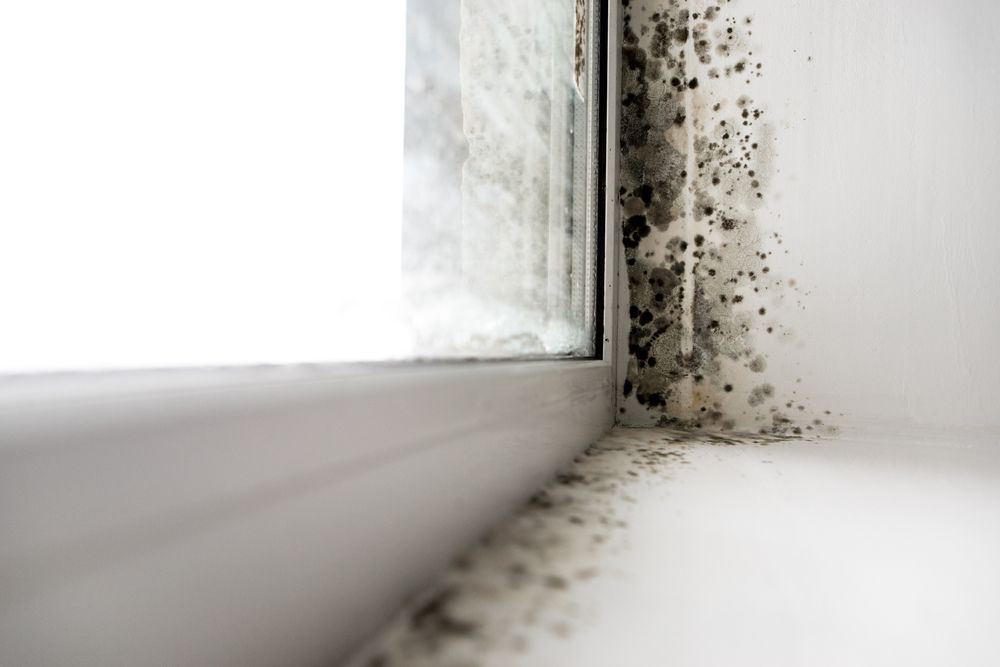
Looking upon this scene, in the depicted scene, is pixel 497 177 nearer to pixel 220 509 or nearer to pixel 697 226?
pixel 220 509

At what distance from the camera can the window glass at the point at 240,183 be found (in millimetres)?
214

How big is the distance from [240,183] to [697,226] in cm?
133

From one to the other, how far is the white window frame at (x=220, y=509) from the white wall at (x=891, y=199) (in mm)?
1274

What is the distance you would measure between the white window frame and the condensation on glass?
0.53 ft

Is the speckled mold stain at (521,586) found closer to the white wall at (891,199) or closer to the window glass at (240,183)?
the window glass at (240,183)

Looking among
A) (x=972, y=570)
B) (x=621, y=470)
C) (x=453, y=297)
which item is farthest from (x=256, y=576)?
(x=621, y=470)

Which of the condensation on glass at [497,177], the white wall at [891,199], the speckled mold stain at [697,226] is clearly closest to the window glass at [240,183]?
the condensation on glass at [497,177]

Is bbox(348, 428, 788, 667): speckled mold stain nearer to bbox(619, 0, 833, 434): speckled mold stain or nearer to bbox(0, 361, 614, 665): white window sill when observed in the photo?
bbox(0, 361, 614, 665): white window sill

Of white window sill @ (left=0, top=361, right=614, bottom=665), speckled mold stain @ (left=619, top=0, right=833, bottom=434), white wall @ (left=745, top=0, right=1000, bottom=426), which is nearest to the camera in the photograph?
white window sill @ (left=0, top=361, right=614, bottom=665)

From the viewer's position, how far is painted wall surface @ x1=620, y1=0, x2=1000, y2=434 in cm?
132

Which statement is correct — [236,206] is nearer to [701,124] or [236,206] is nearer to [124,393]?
[124,393]

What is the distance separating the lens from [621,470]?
2.89ft

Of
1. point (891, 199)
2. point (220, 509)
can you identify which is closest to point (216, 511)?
point (220, 509)

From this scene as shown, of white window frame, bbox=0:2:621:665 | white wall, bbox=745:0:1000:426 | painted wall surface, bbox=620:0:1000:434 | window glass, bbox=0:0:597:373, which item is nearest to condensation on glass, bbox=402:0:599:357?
window glass, bbox=0:0:597:373
